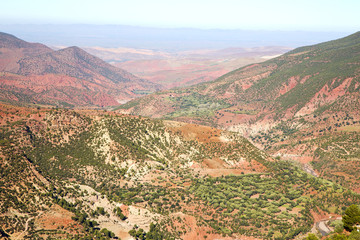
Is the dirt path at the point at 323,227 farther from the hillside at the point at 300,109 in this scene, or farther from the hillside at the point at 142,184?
the hillside at the point at 300,109

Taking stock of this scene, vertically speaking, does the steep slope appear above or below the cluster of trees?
above

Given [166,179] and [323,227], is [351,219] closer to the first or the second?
[323,227]


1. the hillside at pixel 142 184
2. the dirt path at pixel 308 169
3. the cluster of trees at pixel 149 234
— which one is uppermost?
the hillside at pixel 142 184

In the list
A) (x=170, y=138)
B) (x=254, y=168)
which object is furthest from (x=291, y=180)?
(x=170, y=138)

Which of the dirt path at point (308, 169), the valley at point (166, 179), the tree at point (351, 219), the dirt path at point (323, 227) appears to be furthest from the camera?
the dirt path at point (308, 169)

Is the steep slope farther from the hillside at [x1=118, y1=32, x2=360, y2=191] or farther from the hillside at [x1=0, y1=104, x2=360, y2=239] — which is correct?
the hillside at [x1=0, y1=104, x2=360, y2=239]

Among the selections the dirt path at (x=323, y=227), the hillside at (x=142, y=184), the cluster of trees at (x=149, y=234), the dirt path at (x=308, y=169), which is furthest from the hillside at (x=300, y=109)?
the cluster of trees at (x=149, y=234)

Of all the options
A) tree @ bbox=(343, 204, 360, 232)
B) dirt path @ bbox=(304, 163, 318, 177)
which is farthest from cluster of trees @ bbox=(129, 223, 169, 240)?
dirt path @ bbox=(304, 163, 318, 177)
